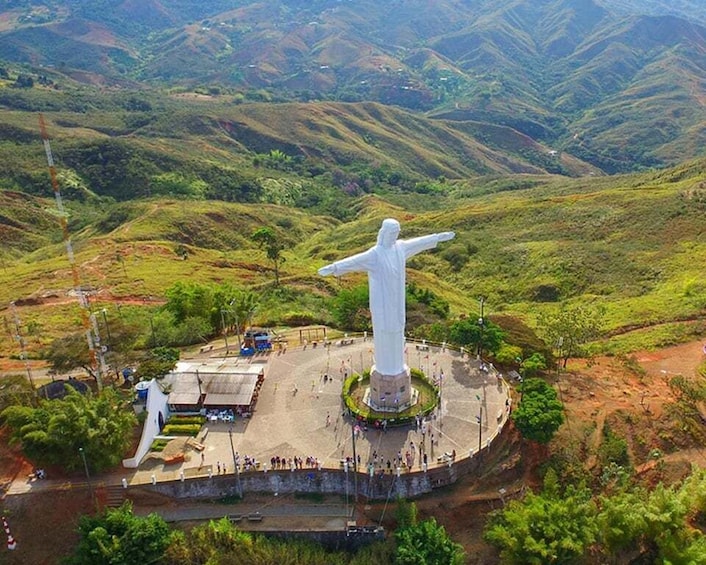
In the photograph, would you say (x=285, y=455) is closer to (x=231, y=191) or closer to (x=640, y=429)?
(x=640, y=429)

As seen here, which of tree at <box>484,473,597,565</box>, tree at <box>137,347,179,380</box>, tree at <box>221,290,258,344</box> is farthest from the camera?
tree at <box>221,290,258,344</box>

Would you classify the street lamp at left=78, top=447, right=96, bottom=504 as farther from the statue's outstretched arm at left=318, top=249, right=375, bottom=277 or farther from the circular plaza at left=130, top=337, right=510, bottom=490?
the statue's outstretched arm at left=318, top=249, right=375, bottom=277

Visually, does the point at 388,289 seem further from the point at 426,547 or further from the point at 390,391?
the point at 426,547

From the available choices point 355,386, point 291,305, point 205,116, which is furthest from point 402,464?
point 205,116

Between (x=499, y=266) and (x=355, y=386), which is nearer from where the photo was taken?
(x=355, y=386)

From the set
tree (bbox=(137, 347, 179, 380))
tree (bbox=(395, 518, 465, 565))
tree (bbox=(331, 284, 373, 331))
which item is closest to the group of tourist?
tree (bbox=(395, 518, 465, 565))

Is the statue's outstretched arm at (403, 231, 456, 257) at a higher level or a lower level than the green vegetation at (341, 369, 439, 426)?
higher
